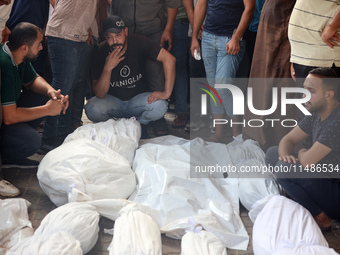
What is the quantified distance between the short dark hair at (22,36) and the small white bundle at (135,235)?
1.45 m

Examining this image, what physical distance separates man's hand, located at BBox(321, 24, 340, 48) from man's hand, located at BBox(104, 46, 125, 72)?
70.1 inches

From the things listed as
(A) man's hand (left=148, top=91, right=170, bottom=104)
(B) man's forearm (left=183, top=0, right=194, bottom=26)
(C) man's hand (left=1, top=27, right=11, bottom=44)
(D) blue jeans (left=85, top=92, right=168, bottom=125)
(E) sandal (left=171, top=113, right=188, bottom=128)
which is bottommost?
(E) sandal (left=171, top=113, right=188, bottom=128)

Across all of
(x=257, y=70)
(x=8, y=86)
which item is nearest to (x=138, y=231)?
(x=8, y=86)

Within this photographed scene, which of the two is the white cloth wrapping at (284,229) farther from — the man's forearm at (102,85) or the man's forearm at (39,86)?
the man's forearm at (39,86)

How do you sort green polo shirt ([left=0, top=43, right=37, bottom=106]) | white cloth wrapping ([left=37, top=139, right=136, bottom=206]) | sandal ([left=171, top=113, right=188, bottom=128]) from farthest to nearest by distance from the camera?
sandal ([left=171, top=113, right=188, bottom=128]), green polo shirt ([left=0, top=43, right=37, bottom=106]), white cloth wrapping ([left=37, top=139, right=136, bottom=206])

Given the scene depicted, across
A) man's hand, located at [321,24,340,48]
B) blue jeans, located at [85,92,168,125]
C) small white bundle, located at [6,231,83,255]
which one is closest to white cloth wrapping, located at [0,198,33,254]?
small white bundle, located at [6,231,83,255]

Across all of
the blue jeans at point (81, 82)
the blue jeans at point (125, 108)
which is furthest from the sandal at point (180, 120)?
the blue jeans at point (81, 82)

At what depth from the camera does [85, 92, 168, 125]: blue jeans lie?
12.3 feet

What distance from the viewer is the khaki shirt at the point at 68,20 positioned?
342cm

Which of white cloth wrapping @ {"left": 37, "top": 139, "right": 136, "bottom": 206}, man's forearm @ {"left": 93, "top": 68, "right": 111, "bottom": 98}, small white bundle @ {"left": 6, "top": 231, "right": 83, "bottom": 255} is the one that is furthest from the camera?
man's forearm @ {"left": 93, "top": 68, "right": 111, "bottom": 98}

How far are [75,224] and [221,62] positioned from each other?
1.90 m

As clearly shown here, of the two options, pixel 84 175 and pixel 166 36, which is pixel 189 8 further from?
pixel 84 175

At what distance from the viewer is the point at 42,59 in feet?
13.4

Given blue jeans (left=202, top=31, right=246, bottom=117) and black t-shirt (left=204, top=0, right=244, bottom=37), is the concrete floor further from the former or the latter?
black t-shirt (left=204, top=0, right=244, bottom=37)
